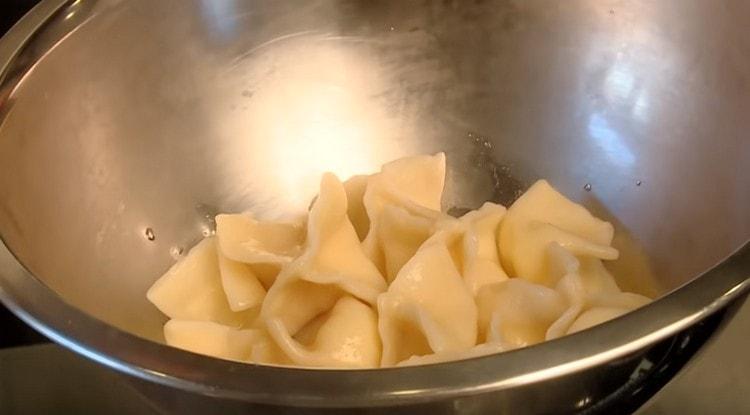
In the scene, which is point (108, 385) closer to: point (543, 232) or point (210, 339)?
point (210, 339)

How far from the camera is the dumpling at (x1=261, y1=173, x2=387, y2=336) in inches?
36.3

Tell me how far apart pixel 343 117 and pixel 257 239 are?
0.19 meters

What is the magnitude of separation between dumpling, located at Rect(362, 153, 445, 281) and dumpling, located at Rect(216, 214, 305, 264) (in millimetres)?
74

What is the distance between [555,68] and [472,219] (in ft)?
0.67

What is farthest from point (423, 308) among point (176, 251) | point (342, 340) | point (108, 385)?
point (108, 385)

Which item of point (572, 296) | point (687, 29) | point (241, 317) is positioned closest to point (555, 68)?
point (687, 29)

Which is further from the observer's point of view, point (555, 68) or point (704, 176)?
point (555, 68)

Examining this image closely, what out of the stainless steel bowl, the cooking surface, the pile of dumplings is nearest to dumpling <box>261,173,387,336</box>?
the pile of dumplings

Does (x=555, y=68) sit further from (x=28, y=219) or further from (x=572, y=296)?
(x=28, y=219)

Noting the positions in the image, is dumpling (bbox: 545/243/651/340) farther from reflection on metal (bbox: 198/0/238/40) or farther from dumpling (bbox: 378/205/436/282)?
reflection on metal (bbox: 198/0/238/40)

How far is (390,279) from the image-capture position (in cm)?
99

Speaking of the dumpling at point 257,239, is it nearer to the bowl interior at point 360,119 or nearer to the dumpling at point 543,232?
the bowl interior at point 360,119

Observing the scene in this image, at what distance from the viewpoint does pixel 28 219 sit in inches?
33.5

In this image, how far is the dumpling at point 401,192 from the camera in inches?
39.4
